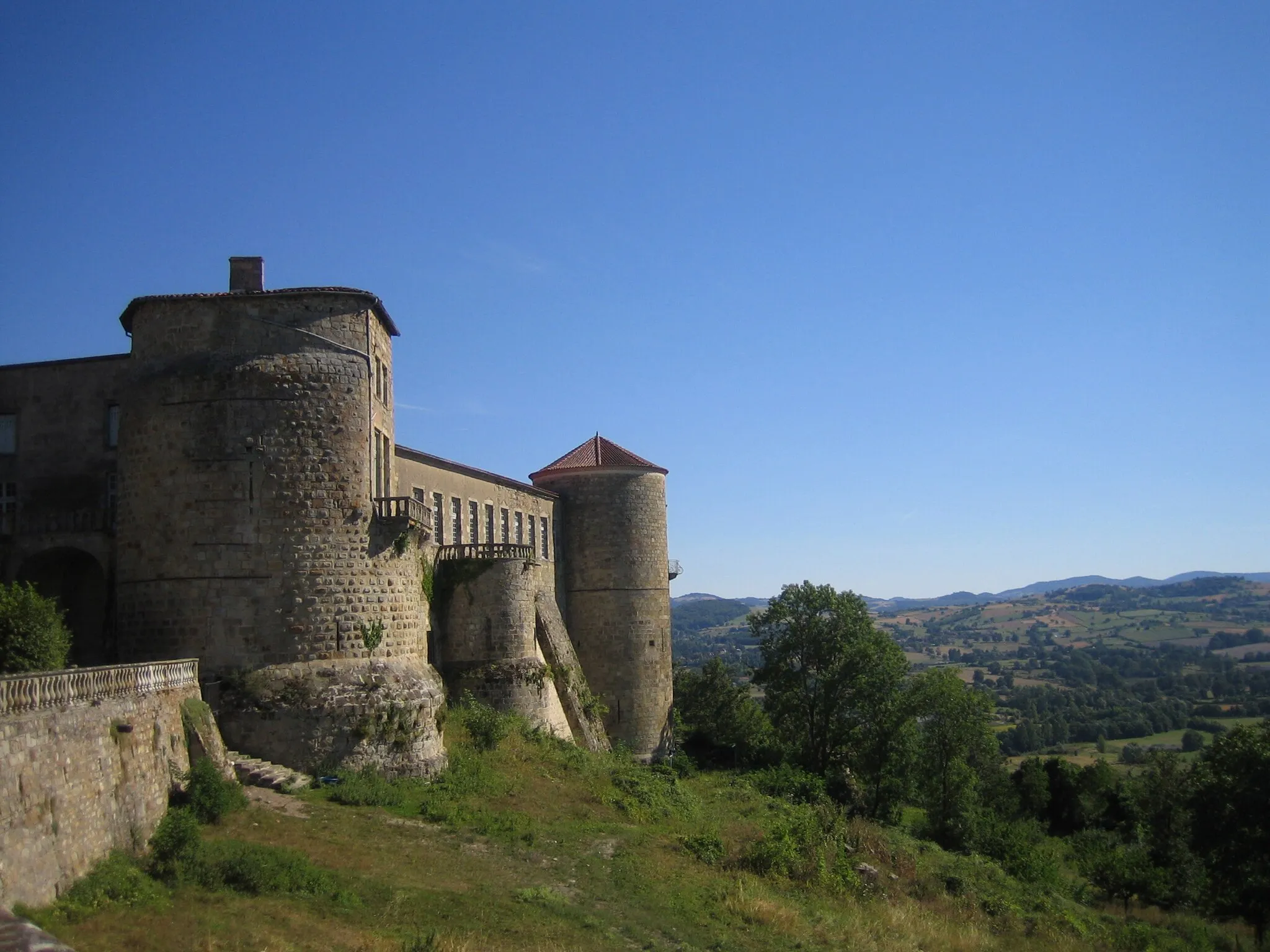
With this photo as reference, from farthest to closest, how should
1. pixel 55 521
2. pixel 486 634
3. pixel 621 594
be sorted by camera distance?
pixel 621 594
pixel 486 634
pixel 55 521

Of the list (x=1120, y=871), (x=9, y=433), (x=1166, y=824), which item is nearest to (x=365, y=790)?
(x=9, y=433)

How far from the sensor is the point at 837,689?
44406 millimetres

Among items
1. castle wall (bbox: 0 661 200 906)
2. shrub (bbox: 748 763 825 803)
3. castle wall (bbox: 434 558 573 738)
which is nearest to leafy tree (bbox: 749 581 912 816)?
shrub (bbox: 748 763 825 803)

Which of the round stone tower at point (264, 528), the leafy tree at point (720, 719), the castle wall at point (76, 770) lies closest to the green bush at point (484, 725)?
the round stone tower at point (264, 528)

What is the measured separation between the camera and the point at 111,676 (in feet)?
53.7

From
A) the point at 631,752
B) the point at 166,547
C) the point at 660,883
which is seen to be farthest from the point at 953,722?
the point at 166,547

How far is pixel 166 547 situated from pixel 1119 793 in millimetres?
48887

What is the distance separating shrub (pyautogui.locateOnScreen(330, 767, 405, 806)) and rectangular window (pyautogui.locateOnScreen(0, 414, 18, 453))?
12.2m

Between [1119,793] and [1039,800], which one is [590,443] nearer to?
[1039,800]

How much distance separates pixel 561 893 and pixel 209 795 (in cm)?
642

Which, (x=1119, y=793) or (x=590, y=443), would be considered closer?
(x=590, y=443)

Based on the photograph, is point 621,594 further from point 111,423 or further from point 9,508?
point 9,508

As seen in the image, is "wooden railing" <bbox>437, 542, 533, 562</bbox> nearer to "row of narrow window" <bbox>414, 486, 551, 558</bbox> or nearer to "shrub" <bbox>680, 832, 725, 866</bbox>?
"row of narrow window" <bbox>414, 486, 551, 558</bbox>

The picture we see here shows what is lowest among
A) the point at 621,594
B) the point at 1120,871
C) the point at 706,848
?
the point at 1120,871
